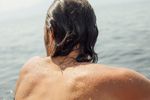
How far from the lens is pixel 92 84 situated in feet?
11.0

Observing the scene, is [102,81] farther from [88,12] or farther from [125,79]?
[88,12]

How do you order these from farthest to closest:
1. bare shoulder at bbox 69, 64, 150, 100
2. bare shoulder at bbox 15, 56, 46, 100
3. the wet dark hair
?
bare shoulder at bbox 15, 56, 46, 100
the wet dark hair
bare shoulder at bbox 69, 64, 150, 100

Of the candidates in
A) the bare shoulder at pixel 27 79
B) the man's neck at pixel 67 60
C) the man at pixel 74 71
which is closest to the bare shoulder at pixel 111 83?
the man at pixel 74 71

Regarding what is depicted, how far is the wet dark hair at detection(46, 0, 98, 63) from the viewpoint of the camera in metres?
3.64

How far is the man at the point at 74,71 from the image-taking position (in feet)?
11.0

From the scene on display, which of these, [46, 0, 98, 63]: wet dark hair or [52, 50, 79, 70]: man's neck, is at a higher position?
[46, 0, 98, 63]: wet dark hair

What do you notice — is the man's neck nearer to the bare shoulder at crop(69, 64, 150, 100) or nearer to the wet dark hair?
the wet dark hair

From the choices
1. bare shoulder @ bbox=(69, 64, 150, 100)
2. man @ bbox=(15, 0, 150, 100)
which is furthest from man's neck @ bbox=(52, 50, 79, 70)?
bare shoulder @ bbox=(69, 64, 150, 100)

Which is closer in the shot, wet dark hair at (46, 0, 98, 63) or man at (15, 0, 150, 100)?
man at (15, 0, 150, 100)

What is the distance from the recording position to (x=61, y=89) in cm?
347

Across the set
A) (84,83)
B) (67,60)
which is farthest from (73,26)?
(84,83)

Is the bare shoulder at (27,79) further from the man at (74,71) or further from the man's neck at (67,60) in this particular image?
the man's neck at (67,60)

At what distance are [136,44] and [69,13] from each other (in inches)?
438

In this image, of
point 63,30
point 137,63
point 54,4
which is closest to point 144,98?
point 63,30
